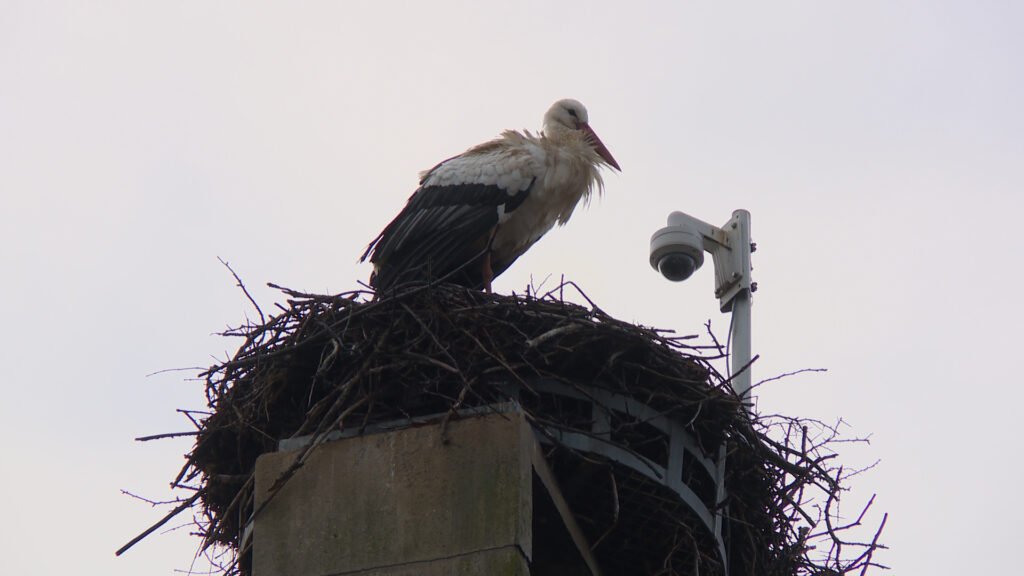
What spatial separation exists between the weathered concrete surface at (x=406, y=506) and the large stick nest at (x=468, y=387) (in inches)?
6.8

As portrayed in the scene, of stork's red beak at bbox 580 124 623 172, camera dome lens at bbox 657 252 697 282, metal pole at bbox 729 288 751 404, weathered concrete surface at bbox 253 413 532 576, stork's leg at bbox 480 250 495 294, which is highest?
stork's red beak at bbox 580 124 623 172

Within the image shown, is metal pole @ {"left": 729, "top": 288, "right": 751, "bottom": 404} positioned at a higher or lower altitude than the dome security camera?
lower

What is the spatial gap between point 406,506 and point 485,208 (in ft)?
11.0

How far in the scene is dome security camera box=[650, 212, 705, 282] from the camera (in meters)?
8.05

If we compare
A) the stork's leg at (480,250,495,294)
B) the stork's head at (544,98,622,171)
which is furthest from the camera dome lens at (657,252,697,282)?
the stork's head at (544,98,622,171)

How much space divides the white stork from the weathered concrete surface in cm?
238

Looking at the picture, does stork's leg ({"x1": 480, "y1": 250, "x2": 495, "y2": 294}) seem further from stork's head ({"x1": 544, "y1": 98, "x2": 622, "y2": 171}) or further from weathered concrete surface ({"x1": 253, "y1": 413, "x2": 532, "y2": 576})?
weathered concrete surface ({"x1": 253, "y1": 413, "x2": 532, "y2": 576})

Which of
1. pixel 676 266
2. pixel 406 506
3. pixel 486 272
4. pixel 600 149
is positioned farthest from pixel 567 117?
pixel 406 506

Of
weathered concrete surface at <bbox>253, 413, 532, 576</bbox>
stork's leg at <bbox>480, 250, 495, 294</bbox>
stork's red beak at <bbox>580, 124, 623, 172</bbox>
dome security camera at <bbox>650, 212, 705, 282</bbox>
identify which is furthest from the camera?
stork's red beak at <bbox>580, 124, 623, 172</bbox>

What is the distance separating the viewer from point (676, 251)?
8086mm

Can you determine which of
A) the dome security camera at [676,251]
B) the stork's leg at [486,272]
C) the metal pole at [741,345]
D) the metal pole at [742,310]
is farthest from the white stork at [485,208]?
the metal pole at [741,345]

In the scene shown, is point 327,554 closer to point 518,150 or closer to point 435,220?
point 435,220

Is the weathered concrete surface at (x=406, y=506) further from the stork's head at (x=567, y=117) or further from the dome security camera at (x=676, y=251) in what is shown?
the stork's head at (x=567, y=117)

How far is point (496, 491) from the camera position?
20.8ft
